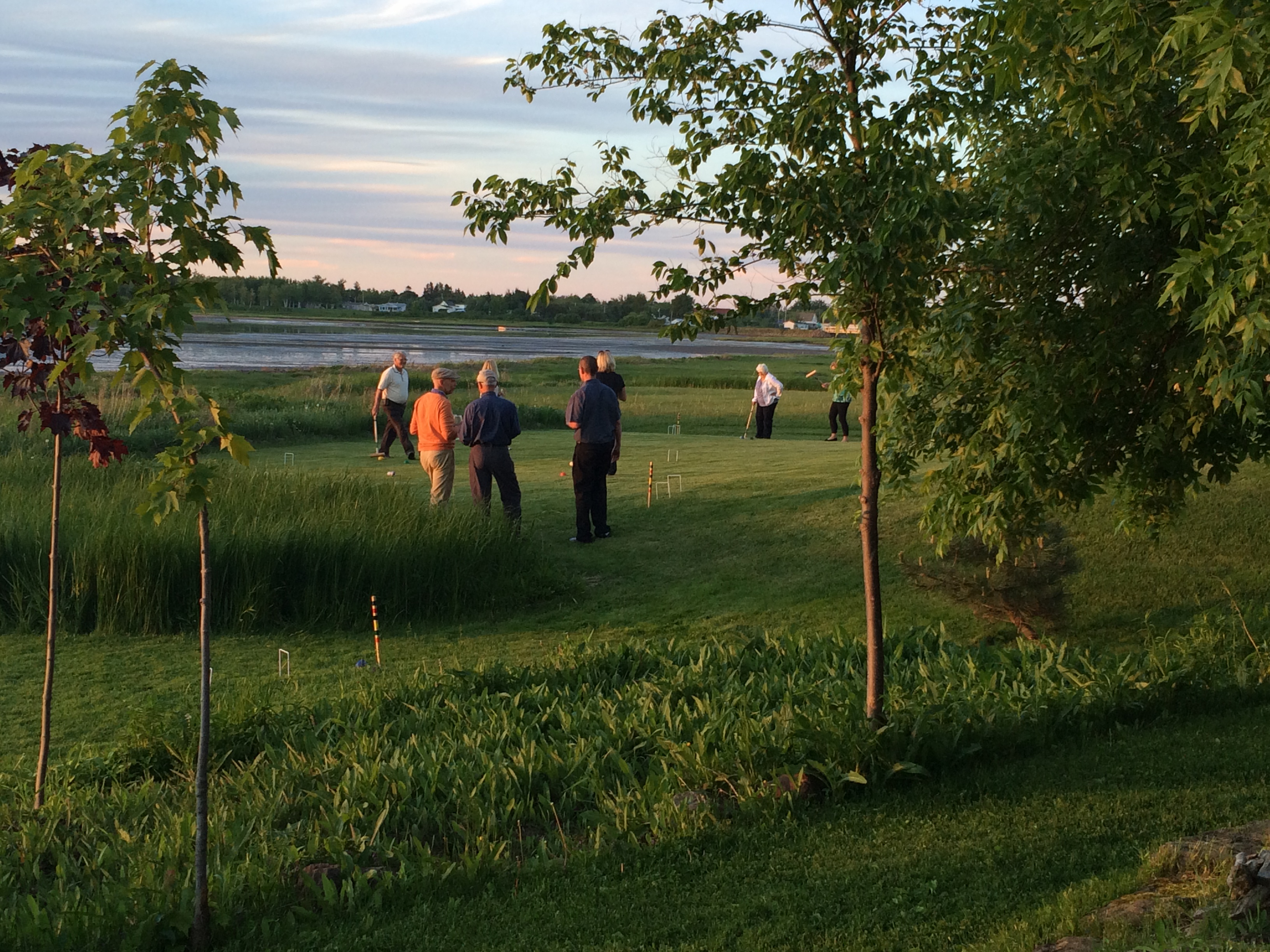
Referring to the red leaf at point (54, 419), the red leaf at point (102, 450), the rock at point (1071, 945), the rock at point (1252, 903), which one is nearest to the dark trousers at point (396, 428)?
the red leaf at point (102, 450)

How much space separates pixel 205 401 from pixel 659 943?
2.83 metres

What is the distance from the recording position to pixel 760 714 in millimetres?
7395

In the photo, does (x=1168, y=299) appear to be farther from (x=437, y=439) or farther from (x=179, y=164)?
(x=437, y=439)

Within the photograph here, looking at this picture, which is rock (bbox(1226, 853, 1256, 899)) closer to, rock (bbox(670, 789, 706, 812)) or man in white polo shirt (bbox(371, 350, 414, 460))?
rock (bbox(670, 789, 706, 812))

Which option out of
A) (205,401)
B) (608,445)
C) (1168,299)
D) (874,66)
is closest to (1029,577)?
(1168,299)

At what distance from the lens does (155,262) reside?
16.3ft

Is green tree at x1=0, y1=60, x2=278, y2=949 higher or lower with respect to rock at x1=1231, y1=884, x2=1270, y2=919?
higher

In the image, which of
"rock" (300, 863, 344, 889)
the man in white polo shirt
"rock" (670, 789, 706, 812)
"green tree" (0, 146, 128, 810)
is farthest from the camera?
the man in white polo shirt

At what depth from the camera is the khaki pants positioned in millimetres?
14281

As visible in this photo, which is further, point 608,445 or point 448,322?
point 448,322

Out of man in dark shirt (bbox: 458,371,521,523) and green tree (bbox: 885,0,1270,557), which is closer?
green tree (bbox: 885,0,1270,557)

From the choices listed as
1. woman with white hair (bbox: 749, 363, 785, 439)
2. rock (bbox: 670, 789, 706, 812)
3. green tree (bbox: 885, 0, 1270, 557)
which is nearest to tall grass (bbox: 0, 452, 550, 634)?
green tree (bbox: 885, 0, 1270, 557)

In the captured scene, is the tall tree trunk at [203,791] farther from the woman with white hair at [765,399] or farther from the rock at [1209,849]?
the woman with white hair at [765,399]

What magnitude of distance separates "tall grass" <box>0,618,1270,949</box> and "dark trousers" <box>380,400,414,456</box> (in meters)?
11.5
